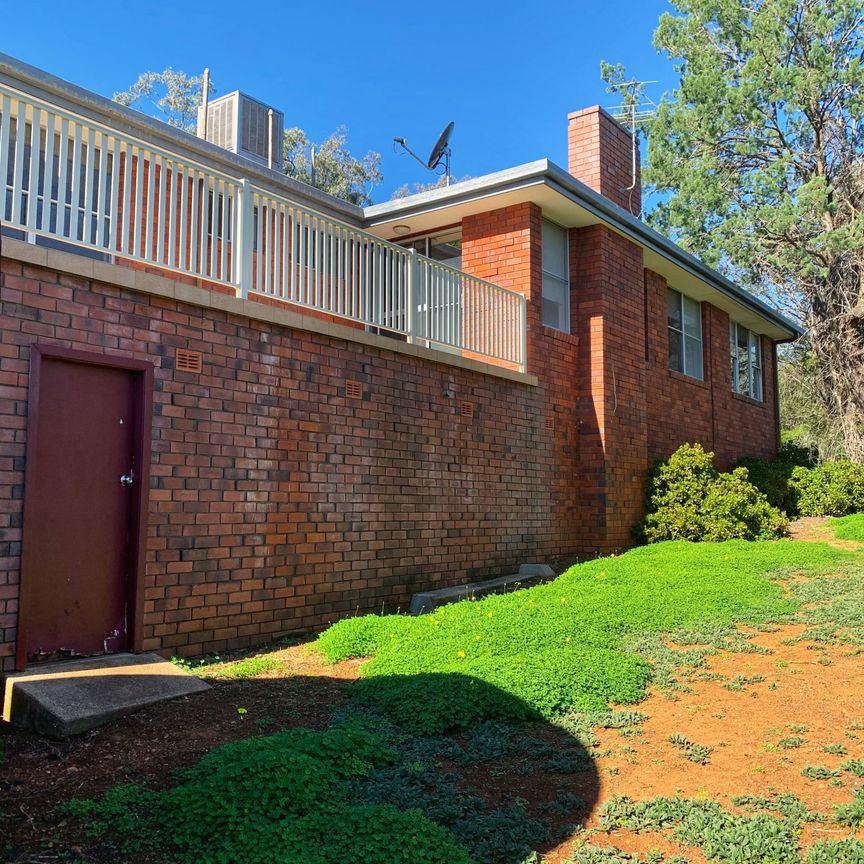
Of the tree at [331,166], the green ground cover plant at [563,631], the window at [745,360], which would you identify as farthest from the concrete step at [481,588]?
the tree at [331,166]

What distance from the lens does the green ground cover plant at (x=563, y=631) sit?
15.8 ft

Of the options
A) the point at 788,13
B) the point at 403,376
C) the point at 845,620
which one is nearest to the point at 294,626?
the point at 403,376

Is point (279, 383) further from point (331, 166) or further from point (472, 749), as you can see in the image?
point (331, 166)

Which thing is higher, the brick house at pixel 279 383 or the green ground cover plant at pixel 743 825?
the brick house at pixel 279 383

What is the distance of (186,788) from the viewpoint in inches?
134

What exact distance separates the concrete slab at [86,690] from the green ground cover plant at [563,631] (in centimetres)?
122

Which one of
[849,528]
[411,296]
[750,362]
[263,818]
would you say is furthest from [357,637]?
[750,362]

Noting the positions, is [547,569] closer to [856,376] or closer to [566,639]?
[566,639]

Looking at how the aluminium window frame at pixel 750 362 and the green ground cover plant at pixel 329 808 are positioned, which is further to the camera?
the aluminium window frame at pixel 750 362

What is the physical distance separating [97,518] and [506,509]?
5239mm

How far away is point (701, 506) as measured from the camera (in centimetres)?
1107

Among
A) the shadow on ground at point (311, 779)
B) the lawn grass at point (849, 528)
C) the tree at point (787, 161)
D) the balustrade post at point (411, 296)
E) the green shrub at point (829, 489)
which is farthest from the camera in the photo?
the tree at point (787, 161)

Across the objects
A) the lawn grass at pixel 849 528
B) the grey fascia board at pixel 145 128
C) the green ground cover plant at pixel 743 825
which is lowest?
the green ground cover plant at pixel 743 825

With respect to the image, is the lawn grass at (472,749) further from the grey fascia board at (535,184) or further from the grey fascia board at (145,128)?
the grey fascia board at (535,184)
